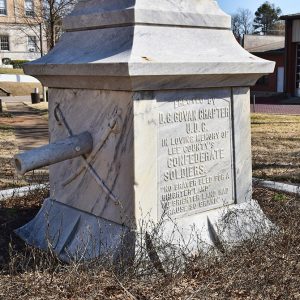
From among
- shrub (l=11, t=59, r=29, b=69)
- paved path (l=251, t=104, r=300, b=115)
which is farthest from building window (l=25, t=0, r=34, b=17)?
paved path (l=251, t=104, r=300, b=115)

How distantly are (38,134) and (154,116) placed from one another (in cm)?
1016

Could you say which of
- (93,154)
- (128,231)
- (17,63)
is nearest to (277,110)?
(93,154)

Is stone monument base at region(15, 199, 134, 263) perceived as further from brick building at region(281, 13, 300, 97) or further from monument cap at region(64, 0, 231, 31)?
brick building at region(281, 13, 300, 97)

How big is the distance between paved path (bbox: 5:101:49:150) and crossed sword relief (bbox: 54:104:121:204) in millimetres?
6819

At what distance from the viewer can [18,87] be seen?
114 feet

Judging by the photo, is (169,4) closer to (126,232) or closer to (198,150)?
(198,150)

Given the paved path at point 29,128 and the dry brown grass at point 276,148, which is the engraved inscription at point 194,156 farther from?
the paved path at point 29,128

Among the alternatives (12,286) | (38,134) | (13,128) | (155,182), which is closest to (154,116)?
(155,182)

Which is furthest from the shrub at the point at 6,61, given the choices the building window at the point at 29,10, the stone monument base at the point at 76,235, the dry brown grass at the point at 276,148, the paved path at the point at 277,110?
the stone monument base at the point at 76,235

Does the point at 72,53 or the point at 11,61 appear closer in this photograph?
the point at 72,53

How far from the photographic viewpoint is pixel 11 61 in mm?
50969

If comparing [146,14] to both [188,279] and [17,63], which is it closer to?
[188,279]

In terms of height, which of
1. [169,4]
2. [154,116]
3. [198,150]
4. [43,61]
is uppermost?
[169,4]

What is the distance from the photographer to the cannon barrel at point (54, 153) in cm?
388
